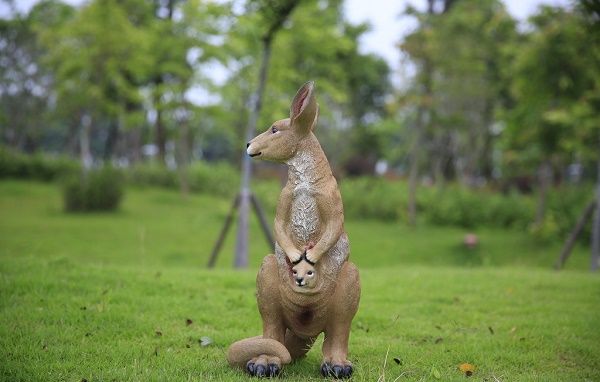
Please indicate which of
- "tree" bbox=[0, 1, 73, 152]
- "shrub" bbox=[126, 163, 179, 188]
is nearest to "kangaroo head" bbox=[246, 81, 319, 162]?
"shrub" bbox=[126, 163, 179, 188]

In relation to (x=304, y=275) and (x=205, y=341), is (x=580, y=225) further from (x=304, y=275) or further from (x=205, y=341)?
(x=304, y=275)

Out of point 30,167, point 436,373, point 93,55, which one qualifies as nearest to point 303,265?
point 436,373

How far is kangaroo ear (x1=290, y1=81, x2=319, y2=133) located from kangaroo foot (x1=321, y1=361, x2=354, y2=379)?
1.62 metres

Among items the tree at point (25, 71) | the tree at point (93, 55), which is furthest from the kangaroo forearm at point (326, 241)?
the tree at point (25, 71)

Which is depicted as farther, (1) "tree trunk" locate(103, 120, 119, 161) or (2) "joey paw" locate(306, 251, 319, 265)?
(1) "tree trunk" locate(103, 120, 119, 161)

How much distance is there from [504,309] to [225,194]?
18.6 metres

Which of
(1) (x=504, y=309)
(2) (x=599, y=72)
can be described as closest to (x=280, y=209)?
(1) (x=504, y=309)

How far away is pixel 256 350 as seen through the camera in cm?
406

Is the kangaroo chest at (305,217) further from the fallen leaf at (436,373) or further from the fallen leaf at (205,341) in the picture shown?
the fallen leaf at (205,341)

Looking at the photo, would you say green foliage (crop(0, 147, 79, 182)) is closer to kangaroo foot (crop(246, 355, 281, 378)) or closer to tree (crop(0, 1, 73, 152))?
tree (crop(0, 1, 73, 152))

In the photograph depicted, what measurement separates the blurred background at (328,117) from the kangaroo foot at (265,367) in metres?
6.54

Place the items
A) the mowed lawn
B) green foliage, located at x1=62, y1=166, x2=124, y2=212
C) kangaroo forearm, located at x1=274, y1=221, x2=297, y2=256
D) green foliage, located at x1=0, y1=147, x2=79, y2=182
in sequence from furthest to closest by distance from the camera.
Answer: green foliage, located at x1=0, y1=147, x2=79, y2=182
green foliage, located at x1=62, y1=166, x2=124, y2=212
the mowed lawn
kangaroo forearm, located at x1=274, y1=221, x2=297, y2=256

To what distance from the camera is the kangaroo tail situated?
4.04m

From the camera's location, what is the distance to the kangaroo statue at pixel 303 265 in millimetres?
4047
